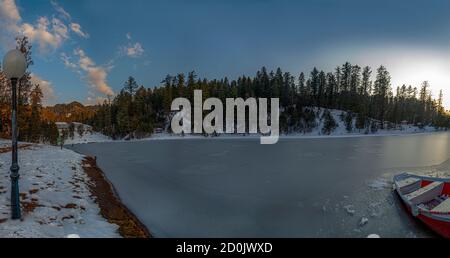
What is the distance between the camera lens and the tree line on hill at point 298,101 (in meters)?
103

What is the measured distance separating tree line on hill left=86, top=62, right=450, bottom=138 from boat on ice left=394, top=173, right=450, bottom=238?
280 feet

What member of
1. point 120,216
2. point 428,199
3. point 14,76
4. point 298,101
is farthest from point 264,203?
point 298,101

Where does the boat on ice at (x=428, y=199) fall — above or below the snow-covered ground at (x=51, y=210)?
below

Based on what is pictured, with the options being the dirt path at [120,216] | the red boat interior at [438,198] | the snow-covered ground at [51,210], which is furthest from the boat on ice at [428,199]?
the snow-covered ground at [51,210]

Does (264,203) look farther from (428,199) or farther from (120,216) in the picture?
(428,199)

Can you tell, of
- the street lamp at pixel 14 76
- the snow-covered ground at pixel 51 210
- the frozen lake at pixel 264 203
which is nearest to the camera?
the snow-covered ground at pixel 51 210

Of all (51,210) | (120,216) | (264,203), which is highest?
(51,210)

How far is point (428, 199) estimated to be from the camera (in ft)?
46.8

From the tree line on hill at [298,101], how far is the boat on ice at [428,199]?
85338 millimetres

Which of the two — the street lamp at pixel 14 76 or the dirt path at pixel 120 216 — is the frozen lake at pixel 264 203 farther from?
the street lamp at pixel 14 76

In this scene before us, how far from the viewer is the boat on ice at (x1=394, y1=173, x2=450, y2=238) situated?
34.2ft

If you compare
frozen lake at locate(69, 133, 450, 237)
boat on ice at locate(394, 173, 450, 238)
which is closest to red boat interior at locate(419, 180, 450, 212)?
boat on ice at locate(394, 173, 450, 238)

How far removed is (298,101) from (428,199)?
107m
